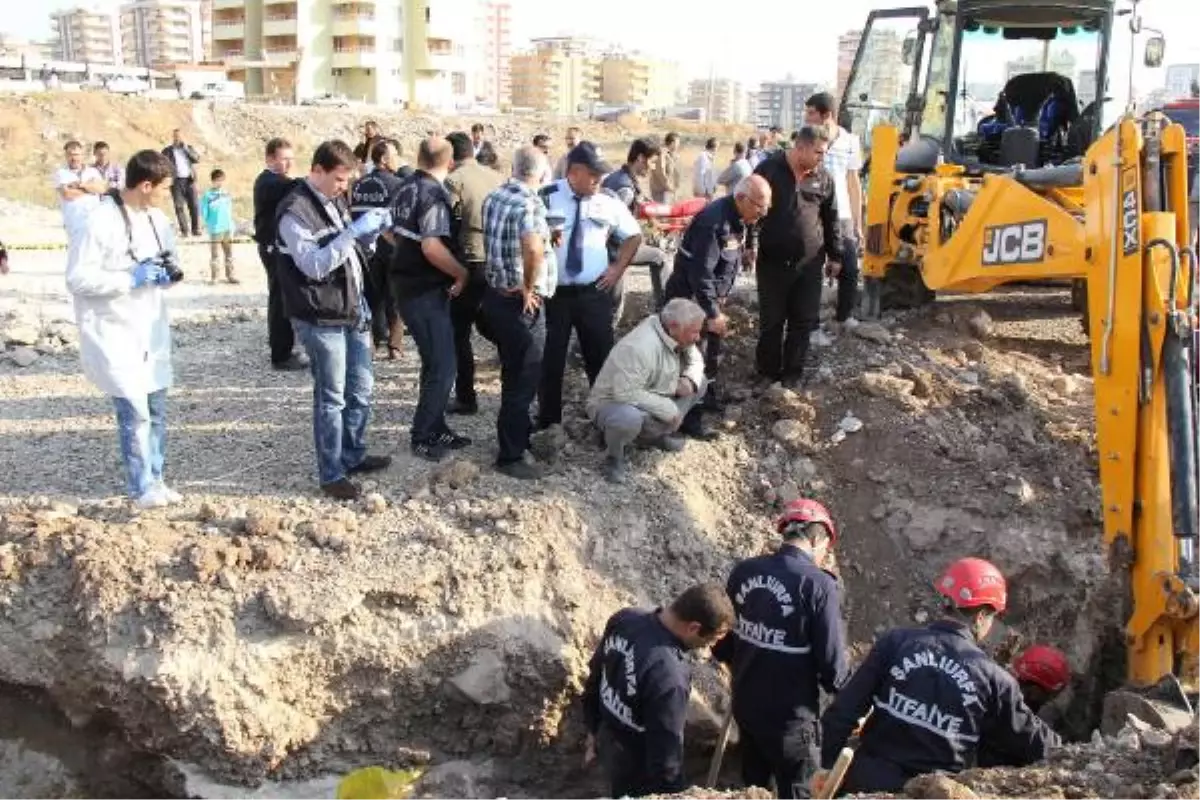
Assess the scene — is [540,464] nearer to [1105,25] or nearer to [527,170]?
[527,170]

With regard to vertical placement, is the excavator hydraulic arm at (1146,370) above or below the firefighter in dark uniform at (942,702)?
above

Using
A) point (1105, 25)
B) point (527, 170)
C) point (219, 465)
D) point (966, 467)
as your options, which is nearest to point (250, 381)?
point (219, 465)

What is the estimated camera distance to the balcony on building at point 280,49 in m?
61.5

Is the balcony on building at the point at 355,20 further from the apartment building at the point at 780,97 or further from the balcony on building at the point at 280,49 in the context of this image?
the apartment building at the point at 780,97

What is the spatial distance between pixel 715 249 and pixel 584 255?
2.52ft

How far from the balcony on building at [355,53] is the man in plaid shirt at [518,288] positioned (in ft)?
198

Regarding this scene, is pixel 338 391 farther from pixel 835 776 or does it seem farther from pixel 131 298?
pixel 835 776

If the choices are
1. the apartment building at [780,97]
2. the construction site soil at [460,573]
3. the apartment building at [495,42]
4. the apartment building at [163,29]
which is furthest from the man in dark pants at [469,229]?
the apartment building at [163,29]

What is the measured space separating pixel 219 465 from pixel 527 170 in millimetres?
2531

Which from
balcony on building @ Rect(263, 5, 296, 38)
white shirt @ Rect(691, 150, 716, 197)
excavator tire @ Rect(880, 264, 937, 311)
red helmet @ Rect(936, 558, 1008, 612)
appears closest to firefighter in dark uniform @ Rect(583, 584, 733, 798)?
red helmet @ Rect(936, 558, 1008, 612)

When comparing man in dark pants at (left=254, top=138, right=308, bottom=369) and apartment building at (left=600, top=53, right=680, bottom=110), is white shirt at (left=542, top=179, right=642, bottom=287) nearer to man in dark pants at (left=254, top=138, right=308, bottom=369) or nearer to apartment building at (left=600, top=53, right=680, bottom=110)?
man in dark pants at (left=254, top=138, right=308, bottom=369)

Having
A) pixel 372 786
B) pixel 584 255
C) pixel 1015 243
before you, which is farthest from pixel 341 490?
pixel 1015 243

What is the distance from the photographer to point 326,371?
5734 mm

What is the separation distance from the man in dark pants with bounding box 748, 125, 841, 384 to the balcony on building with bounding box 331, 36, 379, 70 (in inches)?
2346
